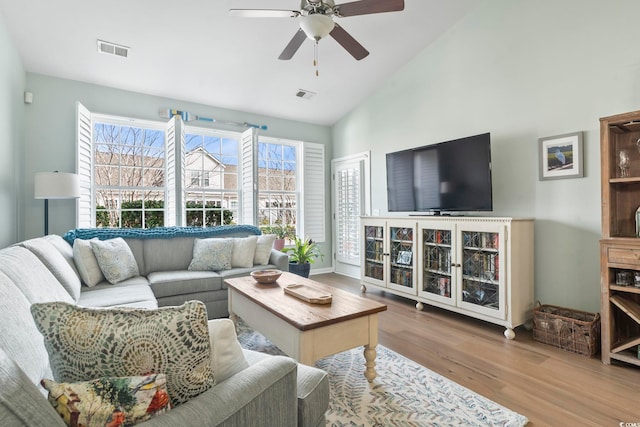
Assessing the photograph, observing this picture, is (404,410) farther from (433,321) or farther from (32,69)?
(32,69)

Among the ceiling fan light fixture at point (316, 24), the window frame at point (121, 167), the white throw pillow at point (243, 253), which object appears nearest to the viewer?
the ceiling fan light fixture at point (316, 24)

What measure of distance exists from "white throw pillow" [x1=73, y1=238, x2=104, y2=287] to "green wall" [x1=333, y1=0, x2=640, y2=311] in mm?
3732

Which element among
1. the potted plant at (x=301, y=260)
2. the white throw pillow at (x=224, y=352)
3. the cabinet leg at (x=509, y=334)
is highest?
the white throw pillow at (x=224, y=352)

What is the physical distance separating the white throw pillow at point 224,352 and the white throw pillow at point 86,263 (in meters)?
2.32

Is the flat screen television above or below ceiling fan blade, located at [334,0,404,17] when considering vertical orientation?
below

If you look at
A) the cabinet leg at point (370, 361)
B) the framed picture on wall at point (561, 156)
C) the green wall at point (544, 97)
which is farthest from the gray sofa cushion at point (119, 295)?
the framed picture on wall at point (561, 156)

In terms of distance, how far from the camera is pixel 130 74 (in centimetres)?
361

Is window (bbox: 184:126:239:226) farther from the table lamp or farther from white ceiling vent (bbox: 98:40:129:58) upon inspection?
the table lamp

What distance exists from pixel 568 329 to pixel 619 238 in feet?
2.57

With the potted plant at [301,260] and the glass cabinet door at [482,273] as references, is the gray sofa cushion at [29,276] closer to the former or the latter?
the potted plant at [301,260]

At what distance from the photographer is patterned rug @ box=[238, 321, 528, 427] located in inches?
66.2

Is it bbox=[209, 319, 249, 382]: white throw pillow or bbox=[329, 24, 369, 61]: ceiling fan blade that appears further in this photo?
bbox=[329, 24, 369, 61]: ceiling fan blade

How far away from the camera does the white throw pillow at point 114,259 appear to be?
2828 millimetres

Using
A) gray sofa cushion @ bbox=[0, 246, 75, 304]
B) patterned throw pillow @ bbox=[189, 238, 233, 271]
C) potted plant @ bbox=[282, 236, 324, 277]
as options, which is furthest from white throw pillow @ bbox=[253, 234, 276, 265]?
gray sofa cushion @ bbox=[0, 246, 75, 304]
